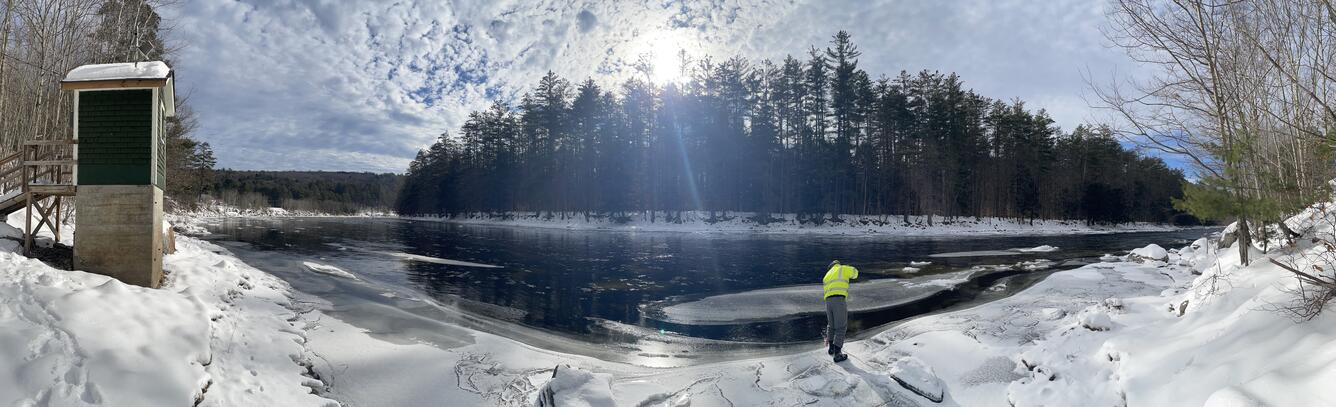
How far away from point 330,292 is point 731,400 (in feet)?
34.5

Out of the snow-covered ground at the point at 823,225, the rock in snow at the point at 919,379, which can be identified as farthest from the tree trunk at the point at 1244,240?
the snow-covered ground at the point at 823,225

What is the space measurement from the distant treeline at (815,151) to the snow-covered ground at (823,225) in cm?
148

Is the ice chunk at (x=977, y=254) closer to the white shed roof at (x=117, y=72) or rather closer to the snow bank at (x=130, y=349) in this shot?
the snow bank at (x=130, y=349)

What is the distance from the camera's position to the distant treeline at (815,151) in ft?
153

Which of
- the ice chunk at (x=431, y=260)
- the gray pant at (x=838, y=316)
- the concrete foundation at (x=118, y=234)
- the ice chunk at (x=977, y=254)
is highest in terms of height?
the concrete foundation at (x=118, y=234)

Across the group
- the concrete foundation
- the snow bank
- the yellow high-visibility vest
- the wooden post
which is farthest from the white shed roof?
the yellow high-visibility vest

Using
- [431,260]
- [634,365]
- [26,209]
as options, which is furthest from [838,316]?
[431,260]

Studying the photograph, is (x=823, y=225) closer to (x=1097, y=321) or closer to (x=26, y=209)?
(x=1097, y=321)

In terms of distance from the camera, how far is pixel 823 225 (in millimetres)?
44688

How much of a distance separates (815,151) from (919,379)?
42.6m

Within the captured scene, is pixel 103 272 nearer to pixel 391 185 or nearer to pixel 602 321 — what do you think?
pixel 602 321

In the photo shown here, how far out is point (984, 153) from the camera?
174 ft

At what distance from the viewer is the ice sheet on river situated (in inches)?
456

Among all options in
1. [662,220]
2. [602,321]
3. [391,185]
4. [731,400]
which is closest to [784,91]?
[662,220]
